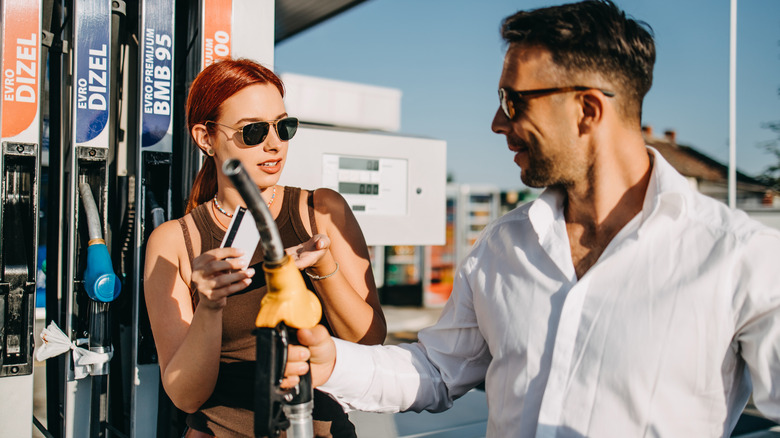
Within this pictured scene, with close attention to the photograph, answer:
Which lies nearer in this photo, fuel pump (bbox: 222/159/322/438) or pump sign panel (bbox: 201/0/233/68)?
fuel pump (bbox: 222/159/322/438)

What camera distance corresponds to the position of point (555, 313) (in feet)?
4.97

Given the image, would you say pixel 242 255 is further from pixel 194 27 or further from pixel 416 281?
pixel 416 281

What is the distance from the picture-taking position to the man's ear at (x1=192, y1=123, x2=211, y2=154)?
1961 millimetres

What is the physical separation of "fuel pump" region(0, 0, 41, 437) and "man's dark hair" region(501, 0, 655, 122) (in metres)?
1.81

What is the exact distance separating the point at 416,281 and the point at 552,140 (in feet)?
40.4

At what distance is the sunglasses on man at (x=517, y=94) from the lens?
5.11ft

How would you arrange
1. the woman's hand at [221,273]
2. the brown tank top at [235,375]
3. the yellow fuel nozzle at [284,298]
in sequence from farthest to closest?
the brown tank top at [235,375] → the woman's hand at [221,273] → the yellow fuel nozzle at [284,298]

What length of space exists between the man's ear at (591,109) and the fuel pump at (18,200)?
1959mm

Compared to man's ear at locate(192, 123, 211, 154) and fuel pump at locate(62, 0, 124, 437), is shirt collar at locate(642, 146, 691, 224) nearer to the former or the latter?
man's ear at locate(192, 123, 211, 154)

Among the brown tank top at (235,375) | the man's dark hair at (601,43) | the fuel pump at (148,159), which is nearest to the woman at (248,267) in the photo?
the brown tank top at (235,375)

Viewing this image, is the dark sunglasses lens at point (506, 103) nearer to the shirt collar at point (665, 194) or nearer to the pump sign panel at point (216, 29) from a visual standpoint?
the shirt collar at point (665, 194)

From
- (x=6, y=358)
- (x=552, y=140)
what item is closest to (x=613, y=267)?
(x=552, y=140)

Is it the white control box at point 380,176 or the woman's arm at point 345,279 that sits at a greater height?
the white control box at point 380,176

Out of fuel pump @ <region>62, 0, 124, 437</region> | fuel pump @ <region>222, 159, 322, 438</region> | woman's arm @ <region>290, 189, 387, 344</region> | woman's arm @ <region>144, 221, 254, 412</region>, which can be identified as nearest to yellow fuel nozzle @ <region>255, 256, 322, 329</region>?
fuel pump @ <region>222, 159, 322, 438</region>
